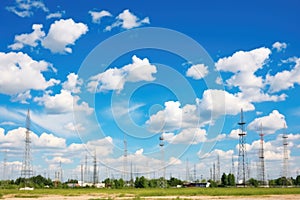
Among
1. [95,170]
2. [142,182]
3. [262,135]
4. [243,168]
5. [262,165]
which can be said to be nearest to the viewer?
[243,168]

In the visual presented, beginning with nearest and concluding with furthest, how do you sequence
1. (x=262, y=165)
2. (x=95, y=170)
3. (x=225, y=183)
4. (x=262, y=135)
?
(x=262, y=165) < (x=262, y=135) < (x=95, y=170) < (x=225, y=183)

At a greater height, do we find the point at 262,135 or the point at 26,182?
the point at 262,135

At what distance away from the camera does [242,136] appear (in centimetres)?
11162

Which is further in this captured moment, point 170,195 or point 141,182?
point 141,182

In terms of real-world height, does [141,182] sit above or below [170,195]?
below

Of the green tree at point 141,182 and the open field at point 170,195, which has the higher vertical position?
the open field at point 170,195

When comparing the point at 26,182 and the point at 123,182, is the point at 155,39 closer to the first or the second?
the point at 26,182

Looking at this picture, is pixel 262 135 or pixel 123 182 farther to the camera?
pixel 123 182

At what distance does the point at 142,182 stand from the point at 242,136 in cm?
A: 7960

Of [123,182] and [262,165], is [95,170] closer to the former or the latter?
[123,182]

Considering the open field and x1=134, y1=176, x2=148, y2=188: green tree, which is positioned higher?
the open field

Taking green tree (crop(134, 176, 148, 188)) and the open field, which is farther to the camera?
green tree (crop(134, 176, 148, 188))

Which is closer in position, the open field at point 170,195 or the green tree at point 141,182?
the open field at point 170,195

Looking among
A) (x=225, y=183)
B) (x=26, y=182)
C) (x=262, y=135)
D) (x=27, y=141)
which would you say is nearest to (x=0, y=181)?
(x=26, y=182)
